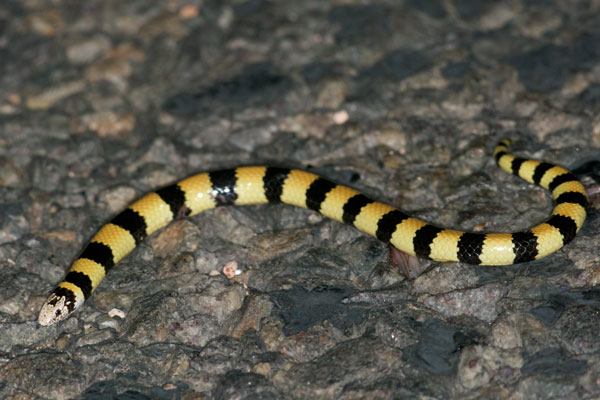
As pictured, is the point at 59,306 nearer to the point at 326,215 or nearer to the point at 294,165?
the point at 326,215

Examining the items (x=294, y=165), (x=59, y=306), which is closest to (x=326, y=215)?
(x=294, y=165)

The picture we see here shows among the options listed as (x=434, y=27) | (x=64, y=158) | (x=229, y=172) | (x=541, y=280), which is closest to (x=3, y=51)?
(x=64, y=158)

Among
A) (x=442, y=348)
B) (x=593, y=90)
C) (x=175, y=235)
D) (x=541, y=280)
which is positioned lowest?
(x=175, y=235)

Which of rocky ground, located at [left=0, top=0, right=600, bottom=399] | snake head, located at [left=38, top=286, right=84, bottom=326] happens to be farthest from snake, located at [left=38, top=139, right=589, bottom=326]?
rocky ground, located at [left=0, top=0, right=600, bottom=399]

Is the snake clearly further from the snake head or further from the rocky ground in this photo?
the rocky ground

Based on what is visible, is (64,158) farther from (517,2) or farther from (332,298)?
(517,2)
